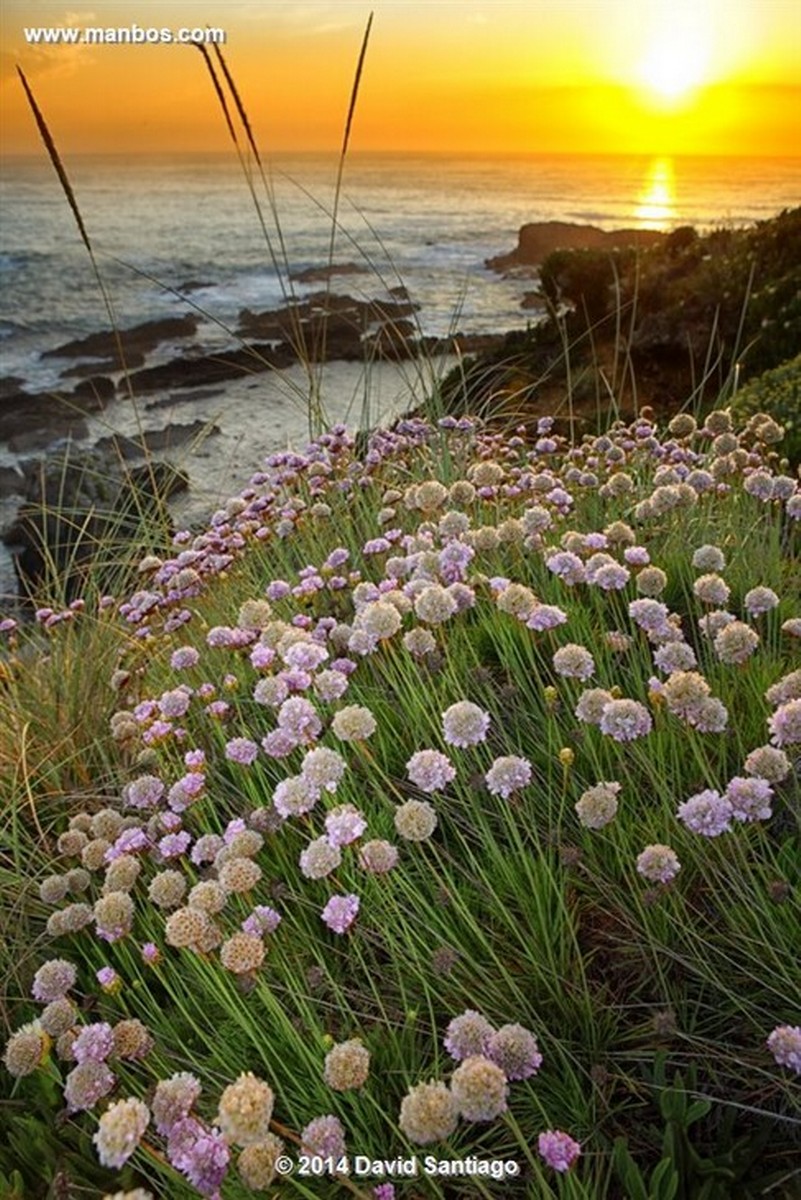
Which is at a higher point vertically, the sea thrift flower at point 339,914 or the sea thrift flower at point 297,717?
the sea thrift flower at point 297,717

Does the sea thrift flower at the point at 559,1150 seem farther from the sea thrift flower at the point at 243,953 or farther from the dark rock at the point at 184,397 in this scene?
the dark rock at the point at 184,397

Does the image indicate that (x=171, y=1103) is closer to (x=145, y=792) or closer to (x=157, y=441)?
(x=145, y=792)

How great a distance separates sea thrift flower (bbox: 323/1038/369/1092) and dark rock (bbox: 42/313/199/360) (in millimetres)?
21874

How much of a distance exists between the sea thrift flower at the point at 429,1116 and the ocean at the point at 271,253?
3743 millimetres

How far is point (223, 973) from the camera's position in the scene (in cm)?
208

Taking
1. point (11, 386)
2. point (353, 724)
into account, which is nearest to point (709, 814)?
point (353, 724)

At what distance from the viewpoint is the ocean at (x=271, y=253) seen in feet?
42.2

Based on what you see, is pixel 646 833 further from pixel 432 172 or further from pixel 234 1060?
pixel 432 172

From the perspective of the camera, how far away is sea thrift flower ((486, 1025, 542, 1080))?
4.96 feet

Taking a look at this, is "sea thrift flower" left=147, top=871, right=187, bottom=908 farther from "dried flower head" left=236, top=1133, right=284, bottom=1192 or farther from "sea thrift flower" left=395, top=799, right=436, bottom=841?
"dried flower head" left=236, top=1133, right=284, bottom=1192

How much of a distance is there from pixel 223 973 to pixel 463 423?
3563 millimetres

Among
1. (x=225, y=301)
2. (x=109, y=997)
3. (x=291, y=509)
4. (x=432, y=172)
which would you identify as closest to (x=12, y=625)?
(x=291, y=509)

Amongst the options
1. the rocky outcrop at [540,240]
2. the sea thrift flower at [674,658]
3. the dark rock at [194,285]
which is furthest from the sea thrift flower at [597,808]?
the dark rock at [194,285]

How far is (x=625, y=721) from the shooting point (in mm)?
1947
